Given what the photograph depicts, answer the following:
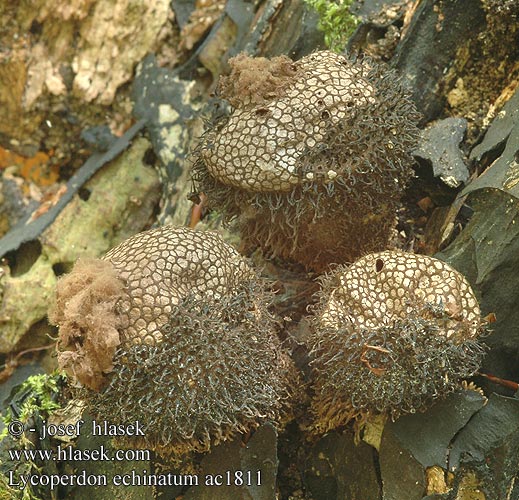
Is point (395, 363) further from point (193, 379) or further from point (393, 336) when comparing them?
point (193, 379)

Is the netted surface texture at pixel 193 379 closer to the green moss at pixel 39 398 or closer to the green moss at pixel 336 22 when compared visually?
the green moss at pixel 39 398

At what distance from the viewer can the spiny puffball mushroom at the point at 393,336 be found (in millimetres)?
1866

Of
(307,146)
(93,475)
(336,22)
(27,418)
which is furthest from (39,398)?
(336,22)

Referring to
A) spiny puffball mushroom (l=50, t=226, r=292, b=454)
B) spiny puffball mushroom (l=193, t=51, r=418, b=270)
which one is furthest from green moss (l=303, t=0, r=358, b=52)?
spiny puffball mushroom (l=50, t=226, r=292, b=454)

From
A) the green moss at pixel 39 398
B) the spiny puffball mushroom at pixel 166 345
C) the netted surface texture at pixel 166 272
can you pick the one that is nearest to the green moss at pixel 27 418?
the green moss at pixel 39 398

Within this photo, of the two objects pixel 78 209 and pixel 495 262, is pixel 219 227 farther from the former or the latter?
pixel 495 262

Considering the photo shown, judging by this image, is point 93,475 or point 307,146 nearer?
point 307,146

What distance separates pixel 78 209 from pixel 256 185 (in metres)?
1.36

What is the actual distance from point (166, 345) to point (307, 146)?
0.74 meters

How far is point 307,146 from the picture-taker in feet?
6.82

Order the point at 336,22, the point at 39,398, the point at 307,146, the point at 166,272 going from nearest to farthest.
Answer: the point at 166,272, the point at 307,146, the point at 39,398, the point at 336,22

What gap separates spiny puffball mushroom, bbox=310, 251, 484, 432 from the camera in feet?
6.12

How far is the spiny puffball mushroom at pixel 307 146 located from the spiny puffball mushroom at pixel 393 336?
0.25m

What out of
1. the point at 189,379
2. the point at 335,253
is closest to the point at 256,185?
the point at 335,253
